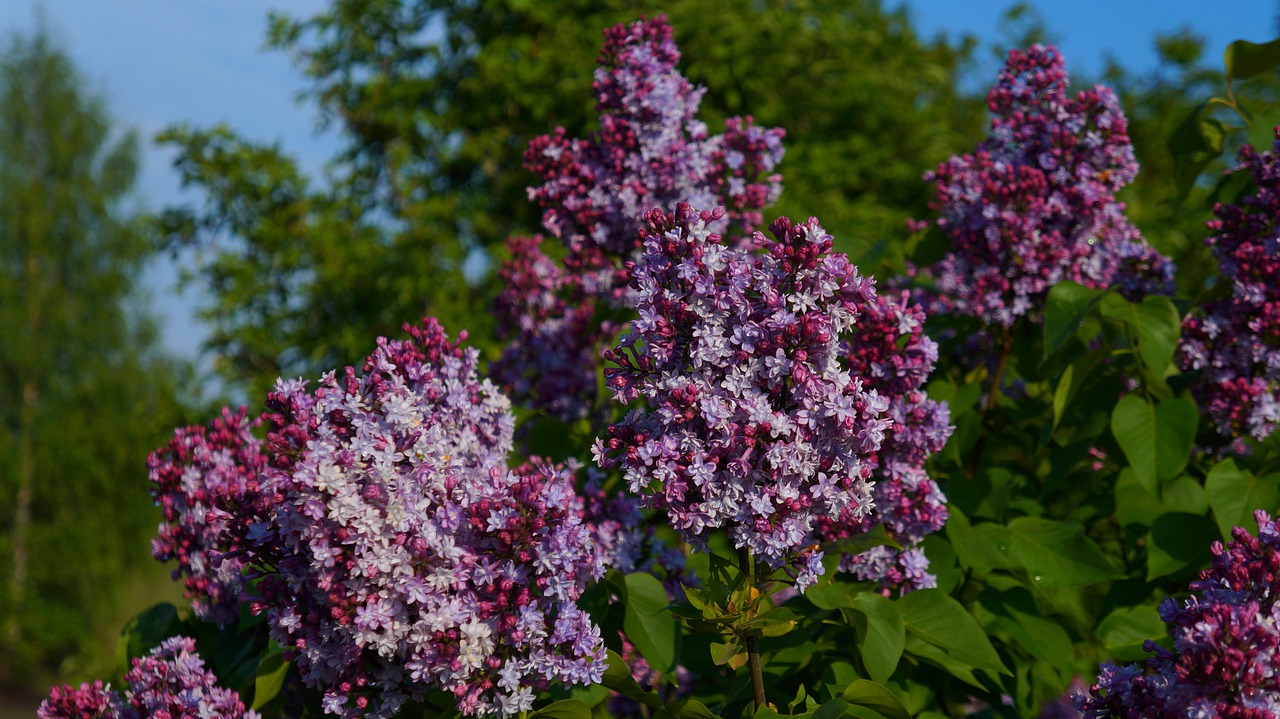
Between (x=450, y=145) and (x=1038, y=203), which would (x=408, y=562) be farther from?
(x=450, y=145)

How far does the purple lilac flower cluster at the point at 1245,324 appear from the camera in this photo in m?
3.44

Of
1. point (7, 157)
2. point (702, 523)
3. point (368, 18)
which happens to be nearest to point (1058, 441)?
point (702, 523)

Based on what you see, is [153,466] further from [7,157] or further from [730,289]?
[7,157]

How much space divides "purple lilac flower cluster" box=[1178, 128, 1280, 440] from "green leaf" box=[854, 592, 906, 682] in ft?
5.22

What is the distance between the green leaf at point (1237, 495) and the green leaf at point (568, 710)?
6.35 ft

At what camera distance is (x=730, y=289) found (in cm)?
240

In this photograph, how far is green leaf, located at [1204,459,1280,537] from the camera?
3.09 metres

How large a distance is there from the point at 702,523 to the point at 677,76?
209cm

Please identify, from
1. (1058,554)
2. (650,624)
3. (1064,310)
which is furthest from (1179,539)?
(650,624)

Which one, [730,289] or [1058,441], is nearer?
[730,289]

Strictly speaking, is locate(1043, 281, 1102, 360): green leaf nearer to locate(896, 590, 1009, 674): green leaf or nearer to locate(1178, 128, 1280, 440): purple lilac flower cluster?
locate(1178, 128, 1280, 440): purple lilac flower cluster

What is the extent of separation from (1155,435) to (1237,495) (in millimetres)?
287

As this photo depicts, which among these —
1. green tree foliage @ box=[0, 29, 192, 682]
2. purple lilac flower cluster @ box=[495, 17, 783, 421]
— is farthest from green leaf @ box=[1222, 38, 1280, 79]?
green tree foliage @ box=[0, 29, 192, 682]

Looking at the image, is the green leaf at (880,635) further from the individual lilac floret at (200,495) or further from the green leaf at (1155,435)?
the individual lilac floret at (200,495)
